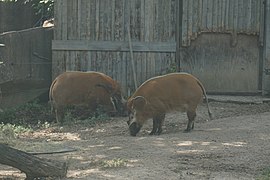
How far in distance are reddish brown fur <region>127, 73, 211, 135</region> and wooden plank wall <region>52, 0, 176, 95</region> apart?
11.0 ft

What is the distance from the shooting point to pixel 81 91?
11805 mm

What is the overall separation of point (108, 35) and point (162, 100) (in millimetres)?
3916

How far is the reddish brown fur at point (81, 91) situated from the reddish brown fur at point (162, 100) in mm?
1976

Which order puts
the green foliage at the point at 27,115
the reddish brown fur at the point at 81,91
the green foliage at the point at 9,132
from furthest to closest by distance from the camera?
the green foliage at the point at 27,115
the reddish brown fur at the point at 81,91
the green foliage at the point at 9,132

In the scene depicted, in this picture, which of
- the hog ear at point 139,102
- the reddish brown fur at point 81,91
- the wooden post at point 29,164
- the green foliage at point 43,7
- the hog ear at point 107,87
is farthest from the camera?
the green foliage at point 43,7

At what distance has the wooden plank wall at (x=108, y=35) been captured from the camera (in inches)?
522

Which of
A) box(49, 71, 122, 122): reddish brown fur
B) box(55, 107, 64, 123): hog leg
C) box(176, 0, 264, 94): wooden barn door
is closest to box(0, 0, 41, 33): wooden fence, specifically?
box(49, 71, 122, 122): reddish brown fur

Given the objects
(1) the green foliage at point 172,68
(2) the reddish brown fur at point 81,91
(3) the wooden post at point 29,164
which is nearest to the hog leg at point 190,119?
(2) the reddish brown fur at point 81,91

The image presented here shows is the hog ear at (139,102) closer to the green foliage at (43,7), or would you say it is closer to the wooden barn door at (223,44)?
the wooden barn door at (223,44)

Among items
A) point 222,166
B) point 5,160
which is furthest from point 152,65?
point 5,160

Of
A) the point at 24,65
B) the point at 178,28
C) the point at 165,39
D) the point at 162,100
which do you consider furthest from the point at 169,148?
the point at 24,65

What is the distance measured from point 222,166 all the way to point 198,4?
7134 millimetres

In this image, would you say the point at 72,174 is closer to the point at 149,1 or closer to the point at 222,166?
the point at 222,166

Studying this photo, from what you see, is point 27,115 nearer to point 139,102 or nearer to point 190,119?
point 139,102
